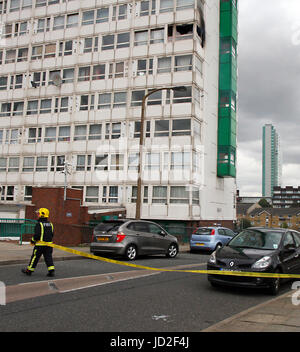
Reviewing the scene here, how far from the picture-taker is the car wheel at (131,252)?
48.1 feet

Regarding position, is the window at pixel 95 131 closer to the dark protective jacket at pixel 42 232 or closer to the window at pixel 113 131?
the window at pixel 113 131

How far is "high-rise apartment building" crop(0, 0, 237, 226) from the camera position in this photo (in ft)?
100.0

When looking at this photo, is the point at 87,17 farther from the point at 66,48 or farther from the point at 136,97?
the point at 136,97

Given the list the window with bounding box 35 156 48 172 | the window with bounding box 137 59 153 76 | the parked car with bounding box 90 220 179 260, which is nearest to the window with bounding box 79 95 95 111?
the window with bounding box 137 59 153 76

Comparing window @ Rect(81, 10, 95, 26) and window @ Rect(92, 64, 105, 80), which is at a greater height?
window @ Rect(81, 10, 95, 26)

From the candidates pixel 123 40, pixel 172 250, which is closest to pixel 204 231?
pixel 172 250

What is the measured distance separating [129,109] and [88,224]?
13.2 metres

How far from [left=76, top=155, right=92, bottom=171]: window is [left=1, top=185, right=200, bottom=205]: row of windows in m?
1.56

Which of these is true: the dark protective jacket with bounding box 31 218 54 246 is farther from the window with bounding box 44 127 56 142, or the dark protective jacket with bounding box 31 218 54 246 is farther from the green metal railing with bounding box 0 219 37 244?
the window with bounding box 44 127 56 142

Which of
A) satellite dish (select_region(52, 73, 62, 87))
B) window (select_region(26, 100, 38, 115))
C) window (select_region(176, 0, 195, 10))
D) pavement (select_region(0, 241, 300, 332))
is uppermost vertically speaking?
window (select_region(176, 0, 195, 10))

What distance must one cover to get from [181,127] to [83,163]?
27.9ft

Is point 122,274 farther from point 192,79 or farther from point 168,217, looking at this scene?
point 192,79

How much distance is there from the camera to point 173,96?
101 feet

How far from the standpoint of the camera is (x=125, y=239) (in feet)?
48.2
